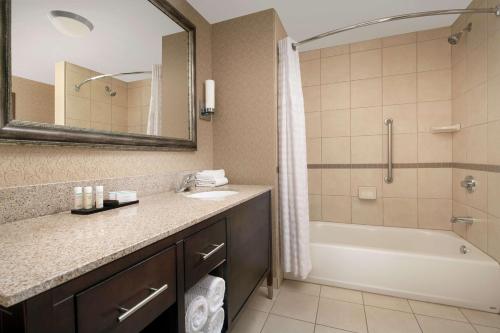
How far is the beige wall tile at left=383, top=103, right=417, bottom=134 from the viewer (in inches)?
91.5

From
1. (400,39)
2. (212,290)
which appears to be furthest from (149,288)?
(400,39)

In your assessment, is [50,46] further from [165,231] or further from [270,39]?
[270,39]

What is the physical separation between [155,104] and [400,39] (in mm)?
2403

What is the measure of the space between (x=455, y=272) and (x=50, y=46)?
2.59 m

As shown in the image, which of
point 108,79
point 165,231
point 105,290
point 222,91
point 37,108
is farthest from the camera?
point 222,91

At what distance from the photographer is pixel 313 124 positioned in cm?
267

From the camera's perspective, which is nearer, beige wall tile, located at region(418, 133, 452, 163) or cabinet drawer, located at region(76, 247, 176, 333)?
cabinet drawer, located at region(76, 247, 176, 333)

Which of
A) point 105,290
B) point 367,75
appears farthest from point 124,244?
point 367,75

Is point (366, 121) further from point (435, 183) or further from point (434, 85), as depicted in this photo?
point (435, 183)

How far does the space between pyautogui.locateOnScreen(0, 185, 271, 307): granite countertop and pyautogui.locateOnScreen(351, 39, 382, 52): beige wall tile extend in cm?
233

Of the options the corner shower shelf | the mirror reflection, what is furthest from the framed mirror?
the corner shower shelf

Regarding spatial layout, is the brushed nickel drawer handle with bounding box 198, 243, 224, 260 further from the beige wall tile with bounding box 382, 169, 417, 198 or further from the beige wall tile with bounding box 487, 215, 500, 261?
the beige wall tile with bounding box 382, 169, 417, 198

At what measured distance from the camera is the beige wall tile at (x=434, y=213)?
2.25 m

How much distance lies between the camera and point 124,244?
0.60 metres
